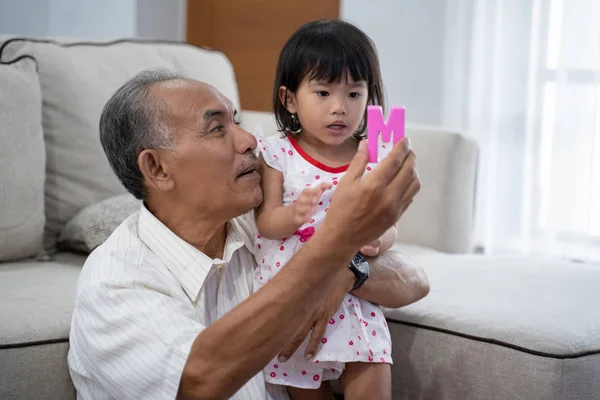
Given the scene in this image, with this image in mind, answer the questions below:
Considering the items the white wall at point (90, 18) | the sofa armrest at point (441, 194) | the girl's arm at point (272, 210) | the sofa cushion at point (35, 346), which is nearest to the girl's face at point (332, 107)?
the girl's arm at point (272, 210)

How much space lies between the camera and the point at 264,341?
1279 millimetres

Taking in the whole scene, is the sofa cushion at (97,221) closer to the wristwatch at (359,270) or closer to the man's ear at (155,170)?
the man's ear at (155,170)

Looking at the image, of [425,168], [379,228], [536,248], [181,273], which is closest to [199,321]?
[181,273]

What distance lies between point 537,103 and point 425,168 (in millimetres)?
1174

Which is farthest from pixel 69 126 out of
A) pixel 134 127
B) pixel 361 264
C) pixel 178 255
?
pixel 361 264

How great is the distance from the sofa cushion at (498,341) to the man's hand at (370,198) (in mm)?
521

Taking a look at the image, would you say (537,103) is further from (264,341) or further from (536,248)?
(264,341)

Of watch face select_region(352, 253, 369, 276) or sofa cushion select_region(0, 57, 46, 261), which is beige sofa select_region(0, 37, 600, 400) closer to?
sofa cushion select_region(0, 57, 46, 261)

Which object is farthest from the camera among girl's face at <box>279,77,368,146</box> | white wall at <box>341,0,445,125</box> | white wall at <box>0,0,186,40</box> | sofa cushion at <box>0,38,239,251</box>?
white wall at <box>341,0,445,125</box>

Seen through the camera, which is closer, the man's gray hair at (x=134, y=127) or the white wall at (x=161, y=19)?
the man's gray hair at (x=134, y=127)

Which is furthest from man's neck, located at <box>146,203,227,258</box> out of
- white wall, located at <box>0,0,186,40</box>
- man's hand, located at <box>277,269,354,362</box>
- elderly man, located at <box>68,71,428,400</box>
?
white wall, located at <box>0,0,186,40</box>

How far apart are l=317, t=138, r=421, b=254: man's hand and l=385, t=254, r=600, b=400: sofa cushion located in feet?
1.71

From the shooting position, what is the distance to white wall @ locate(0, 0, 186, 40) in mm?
3270

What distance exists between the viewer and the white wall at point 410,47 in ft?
12.8
